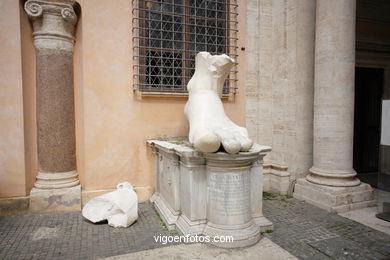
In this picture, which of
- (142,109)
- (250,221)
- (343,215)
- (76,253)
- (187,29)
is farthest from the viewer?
(187,29)

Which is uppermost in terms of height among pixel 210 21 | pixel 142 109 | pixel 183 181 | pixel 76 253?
pixel 210 21

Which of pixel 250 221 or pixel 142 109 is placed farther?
pixel 142 109

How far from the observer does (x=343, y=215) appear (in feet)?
12.7

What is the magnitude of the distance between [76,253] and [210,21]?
3.93 metres

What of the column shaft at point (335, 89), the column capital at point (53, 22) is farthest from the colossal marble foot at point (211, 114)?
the column capital at point (53, 22)

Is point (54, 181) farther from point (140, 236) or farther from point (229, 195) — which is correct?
point (229, 195)

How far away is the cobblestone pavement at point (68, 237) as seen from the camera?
2.85m

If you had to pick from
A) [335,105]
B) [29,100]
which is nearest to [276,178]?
[335,105]

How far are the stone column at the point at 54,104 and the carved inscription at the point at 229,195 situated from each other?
7.10ft

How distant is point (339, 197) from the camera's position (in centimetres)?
399

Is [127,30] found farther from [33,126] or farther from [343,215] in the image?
[343,215]

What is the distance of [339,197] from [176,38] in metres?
3.41

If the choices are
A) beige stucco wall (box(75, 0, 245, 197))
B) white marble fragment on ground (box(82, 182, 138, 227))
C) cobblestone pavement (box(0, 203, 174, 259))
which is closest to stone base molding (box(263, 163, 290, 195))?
beige stucco wall (box(75, 0, 245, 197))

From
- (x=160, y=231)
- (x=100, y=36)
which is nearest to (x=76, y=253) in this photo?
(x=160, y=231)
